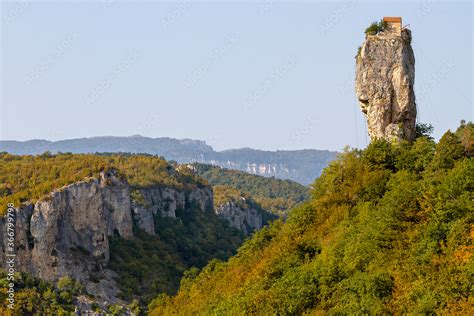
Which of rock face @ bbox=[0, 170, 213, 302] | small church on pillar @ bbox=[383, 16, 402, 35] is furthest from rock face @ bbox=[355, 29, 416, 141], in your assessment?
rock face @ bbox=[0, 170, 213, 302]

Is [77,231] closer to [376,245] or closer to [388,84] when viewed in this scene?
[388,84]

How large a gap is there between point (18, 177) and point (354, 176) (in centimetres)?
6887

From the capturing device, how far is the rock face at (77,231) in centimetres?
9988

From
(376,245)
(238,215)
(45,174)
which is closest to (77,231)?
(45,174)

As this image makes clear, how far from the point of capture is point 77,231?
108 m

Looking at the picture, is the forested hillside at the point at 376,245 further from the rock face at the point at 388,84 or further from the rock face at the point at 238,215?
the rock face at the point at 238,215

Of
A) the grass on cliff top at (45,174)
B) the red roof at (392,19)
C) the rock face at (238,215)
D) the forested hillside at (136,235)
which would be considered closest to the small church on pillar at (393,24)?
the red roof at (392,19)

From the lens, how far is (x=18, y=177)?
119312 mm

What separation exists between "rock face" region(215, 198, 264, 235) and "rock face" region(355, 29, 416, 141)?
122651 millimetres

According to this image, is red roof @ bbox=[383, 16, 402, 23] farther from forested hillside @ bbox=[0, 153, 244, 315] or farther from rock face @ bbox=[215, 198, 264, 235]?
rock face @ bbox=[215, 198, 264, 235]

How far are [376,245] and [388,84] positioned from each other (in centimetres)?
1328

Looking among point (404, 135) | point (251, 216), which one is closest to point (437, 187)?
point (404, 135)

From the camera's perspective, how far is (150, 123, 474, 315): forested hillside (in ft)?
141

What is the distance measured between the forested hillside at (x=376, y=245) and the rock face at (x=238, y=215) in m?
118
